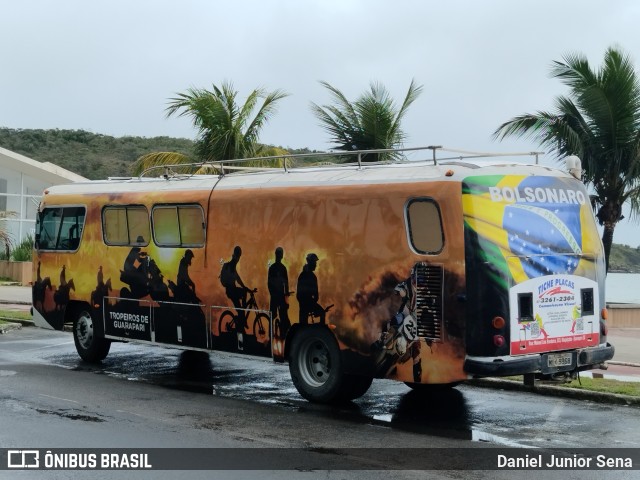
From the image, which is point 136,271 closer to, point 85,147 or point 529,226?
point 529,226

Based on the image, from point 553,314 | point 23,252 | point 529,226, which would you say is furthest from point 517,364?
point 23,252

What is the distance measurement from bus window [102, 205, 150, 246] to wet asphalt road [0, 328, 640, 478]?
2.02m

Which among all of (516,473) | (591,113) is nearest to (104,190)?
(516,473)

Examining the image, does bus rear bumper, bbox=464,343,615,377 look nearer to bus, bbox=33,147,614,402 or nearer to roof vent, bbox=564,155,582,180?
bus, bbox=33,147,614,402

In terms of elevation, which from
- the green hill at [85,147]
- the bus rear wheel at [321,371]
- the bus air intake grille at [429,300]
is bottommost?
the bus rear wheel at [321,371]

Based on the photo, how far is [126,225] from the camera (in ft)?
49.4

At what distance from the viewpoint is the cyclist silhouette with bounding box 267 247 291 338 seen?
12578 millimetres

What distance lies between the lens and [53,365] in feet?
50.9

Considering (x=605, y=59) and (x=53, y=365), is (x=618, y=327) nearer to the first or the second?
(x=605, y=59)

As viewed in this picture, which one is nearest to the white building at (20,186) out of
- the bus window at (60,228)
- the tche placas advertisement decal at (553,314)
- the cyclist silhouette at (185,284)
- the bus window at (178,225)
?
the bus window at (60,228)

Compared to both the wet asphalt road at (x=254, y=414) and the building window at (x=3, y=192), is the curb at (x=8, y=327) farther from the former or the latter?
the building window at (x=3, y=192)

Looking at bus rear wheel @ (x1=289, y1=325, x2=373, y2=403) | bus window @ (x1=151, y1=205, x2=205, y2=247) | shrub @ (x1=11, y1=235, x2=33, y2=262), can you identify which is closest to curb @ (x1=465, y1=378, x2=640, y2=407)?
bus rear wheel @ (x1=289, y1=325, x2=373, y2=403)

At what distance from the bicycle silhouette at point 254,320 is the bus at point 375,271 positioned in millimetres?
25

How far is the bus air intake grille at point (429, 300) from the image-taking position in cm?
1084
